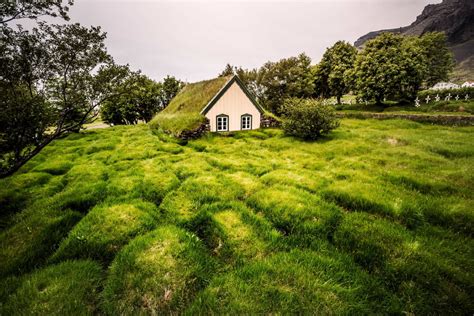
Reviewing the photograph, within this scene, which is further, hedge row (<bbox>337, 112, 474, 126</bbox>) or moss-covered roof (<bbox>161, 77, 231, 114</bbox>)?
moss-covered roof (<bbox>161, 77, 231, 114</bbox>)

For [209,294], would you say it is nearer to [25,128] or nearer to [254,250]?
[254,250]

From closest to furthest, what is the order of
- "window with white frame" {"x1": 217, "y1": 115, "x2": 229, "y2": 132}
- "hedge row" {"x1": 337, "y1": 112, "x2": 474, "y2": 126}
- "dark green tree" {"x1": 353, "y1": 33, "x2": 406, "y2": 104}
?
"hedge row" {"x1": 337, "y1": 112, "x2": 474, "y2": 126} → "window with white frame" {"x1": 217, "y1": 115, "x2": 229, "y2": 132} → "dark green tree" {"x1": 353, "y1": 33, "x2": 406, "y2": 104}

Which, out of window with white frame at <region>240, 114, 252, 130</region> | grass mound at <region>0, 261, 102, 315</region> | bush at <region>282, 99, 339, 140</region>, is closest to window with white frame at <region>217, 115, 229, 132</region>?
window with white frame at <region>240, 114, 252, 130</region>

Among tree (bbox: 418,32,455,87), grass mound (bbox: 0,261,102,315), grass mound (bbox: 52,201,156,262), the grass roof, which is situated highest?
tree (bbox: 418,32,455,87)

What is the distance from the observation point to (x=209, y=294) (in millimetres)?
3391

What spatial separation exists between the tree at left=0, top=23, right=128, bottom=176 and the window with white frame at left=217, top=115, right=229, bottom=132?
13485 mm

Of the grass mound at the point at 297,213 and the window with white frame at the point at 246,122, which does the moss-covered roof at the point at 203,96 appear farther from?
the grass mound at the point at 297,213

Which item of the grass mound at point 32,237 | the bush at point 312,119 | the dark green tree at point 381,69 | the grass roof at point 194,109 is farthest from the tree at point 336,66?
the grass mound at point 32,237

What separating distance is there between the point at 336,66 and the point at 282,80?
1497 centimetres

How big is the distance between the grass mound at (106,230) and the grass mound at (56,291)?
0.42 m

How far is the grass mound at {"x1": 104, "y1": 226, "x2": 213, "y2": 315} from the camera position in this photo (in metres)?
3.34

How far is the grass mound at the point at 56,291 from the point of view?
3.23 m

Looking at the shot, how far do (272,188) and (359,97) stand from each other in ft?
118

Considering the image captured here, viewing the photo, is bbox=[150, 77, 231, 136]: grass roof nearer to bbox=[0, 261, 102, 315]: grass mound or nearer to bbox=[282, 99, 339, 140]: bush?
Answer: bbox=[282, 99, 339, 140]: bush
